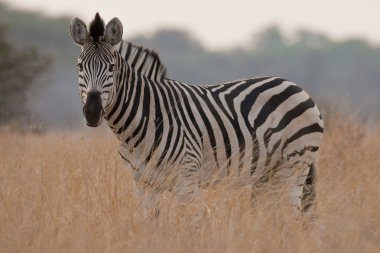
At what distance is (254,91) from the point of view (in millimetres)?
6363

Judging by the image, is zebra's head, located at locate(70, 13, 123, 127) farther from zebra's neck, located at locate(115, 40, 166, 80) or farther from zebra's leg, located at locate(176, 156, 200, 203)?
zebra's leg, located at locate(176, 156, 200, 203)

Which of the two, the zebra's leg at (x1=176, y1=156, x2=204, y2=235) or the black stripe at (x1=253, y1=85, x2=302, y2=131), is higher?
the black stripe at (x1=253, y1=85, x2=302, y2=131)

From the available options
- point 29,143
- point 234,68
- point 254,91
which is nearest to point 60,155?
point 29,143

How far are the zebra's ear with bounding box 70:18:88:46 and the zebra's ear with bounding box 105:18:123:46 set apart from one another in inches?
5.6

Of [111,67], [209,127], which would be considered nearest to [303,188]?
[209,127]

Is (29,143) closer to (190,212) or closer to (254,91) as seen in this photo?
(254,91)

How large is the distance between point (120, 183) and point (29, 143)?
2258 mm

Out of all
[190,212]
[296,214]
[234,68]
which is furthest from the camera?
[234,68]

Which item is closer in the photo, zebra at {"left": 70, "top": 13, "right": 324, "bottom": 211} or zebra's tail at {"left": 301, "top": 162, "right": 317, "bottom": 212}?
zebra at {"left": 70, "top": 13, "right": 324, "bottom": 211}

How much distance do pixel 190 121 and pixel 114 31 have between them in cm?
80

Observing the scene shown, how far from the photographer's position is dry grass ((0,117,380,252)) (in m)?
4.88

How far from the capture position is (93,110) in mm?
5289

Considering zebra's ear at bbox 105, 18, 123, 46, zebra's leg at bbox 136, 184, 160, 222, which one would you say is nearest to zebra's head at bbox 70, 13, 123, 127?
zebra's ear at bbox 105, 18, 123, 46

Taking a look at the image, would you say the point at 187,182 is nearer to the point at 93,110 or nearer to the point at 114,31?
the point at 93,110
